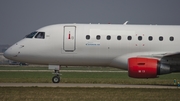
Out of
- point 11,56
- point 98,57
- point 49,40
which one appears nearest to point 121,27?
point 98,57

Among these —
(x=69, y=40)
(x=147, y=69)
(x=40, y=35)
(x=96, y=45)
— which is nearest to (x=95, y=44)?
(x=96, y=45)

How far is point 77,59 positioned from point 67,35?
6.46 feet

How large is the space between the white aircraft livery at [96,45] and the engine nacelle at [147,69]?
1182 millimetres

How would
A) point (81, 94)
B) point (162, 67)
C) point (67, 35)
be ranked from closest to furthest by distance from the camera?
point (81, 94)
point (162, 67)
point (67, 35)

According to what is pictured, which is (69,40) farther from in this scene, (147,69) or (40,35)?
(147,69)

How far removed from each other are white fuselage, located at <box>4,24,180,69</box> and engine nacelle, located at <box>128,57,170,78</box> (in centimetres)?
160

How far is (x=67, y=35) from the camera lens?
107 feet

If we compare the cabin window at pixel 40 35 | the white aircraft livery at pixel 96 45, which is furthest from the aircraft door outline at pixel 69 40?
the cabin window at pixel 40 35

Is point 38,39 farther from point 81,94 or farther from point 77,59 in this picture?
point 81,94

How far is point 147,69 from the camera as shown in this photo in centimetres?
3052

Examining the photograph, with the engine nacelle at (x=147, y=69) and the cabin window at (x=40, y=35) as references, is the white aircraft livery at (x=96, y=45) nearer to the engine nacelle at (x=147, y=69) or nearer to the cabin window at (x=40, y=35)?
the cabin window at (x=40, y=35)

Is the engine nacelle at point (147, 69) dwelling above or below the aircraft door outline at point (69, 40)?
below

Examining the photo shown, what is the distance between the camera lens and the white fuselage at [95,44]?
3256 cm

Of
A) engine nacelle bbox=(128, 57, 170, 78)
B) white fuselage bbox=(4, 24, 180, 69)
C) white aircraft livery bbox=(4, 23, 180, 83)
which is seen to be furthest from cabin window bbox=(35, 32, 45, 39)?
engine nacelle bbox=(128, 57, 170, 78)
